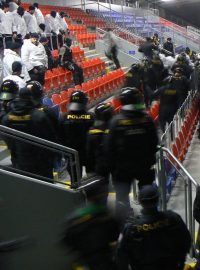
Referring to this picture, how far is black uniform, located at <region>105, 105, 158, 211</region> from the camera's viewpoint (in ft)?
14.8

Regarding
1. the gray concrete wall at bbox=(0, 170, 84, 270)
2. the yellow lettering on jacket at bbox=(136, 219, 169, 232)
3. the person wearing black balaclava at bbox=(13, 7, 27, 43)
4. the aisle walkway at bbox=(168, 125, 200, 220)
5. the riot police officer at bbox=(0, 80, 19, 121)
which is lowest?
the aisle walkway at bbox=(168, 125, 200, 220)

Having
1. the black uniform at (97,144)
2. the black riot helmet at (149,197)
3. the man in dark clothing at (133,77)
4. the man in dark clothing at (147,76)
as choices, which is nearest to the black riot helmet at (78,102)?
the black uniform at (97,144)

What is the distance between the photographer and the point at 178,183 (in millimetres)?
6605

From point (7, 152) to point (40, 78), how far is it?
387 cm

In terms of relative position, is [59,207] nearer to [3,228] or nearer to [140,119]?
[3,228]

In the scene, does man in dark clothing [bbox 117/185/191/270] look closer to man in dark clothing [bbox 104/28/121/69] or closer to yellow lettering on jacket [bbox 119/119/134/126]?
yellow lettering on jacket [bbox 119/119/134/126]

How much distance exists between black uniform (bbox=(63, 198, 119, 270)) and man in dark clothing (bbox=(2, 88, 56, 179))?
6.37 feet

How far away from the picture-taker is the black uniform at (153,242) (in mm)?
3105

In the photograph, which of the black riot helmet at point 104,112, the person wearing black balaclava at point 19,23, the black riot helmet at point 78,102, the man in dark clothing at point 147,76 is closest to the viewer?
the black riot helmet at point 104,112

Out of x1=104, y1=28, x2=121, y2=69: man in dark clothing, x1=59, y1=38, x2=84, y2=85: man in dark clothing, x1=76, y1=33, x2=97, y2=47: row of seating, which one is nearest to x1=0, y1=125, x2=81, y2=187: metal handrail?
x1=59, y1=38, x2=84, y2=85: man in dark clothing

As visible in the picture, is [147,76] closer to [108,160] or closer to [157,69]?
[157,69]

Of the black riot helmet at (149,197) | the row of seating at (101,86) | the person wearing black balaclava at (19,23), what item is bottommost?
the row of seating at (101,86)

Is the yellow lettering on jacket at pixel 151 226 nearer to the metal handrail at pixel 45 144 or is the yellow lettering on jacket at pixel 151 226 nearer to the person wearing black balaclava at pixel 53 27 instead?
the metal handrail at pixel 45 144

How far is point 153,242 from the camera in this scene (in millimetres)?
3104
